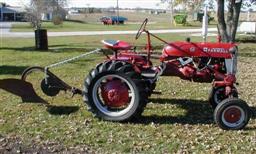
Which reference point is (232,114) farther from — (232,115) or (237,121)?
(237,121)

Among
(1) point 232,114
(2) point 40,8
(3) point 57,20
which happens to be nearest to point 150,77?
(1) point 232,114

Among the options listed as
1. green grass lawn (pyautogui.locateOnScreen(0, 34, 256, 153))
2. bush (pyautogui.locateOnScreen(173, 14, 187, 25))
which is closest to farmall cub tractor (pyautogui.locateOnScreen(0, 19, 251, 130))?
green grass lawn (pyautogui.locateOnScreen(0, 34, 256, 153))

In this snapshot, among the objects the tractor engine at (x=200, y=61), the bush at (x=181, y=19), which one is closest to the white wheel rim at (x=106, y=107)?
the tractor engine at (x=200, y=61)

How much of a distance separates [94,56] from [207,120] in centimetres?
1117

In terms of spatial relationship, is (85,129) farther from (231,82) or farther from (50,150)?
(231,82)

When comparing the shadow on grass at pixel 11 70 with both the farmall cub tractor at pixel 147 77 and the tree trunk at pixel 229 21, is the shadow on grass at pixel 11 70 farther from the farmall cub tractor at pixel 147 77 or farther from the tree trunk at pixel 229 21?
the tree trunk at pixel 229 21

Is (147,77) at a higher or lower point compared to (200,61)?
lower

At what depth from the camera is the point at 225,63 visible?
829 cm

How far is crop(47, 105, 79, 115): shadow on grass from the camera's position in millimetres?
8719

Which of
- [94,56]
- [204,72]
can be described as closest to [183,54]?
[204,72]

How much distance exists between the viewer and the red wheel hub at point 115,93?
26.2 ft

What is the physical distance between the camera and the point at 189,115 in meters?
8.65

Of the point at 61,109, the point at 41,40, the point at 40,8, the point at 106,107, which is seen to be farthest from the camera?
the point at 40,8

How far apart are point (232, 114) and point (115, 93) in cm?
190
